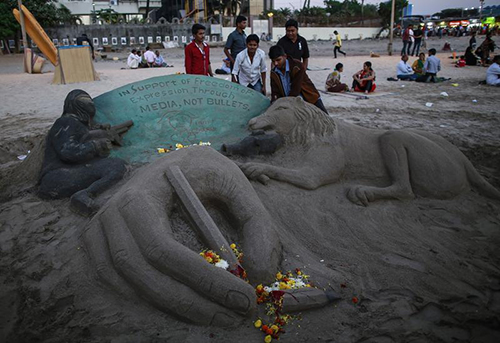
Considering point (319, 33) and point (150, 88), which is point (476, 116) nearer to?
point (150, 88)

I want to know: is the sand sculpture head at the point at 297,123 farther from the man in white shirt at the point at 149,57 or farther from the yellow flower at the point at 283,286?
the man in white shirt at the point at 149,57

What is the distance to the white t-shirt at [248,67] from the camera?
18.6ft

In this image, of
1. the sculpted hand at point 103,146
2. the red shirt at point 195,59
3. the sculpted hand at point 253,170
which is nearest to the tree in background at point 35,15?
the red shirt at point 195,59

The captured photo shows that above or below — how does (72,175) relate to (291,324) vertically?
above

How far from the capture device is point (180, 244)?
2389mm

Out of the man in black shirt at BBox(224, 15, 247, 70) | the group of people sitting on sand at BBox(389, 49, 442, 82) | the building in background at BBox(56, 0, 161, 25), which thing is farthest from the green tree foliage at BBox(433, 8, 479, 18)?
the man in black shirt at BBox(224, 15, 247, 70)

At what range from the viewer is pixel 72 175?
3.45m

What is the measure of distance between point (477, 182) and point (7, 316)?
164 inches

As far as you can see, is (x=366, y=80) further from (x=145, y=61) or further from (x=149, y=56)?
(x=145, y=61)

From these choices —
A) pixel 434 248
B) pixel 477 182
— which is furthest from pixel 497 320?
pixel 477 182

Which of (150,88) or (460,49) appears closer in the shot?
(150,88)

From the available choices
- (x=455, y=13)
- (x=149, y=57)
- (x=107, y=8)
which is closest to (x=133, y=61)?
(x=149, y=57)

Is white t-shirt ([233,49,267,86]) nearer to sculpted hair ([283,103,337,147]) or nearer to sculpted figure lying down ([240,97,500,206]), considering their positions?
sculpted figure lying down ([240,97,500,206])

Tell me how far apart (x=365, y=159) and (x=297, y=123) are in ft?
2.57
